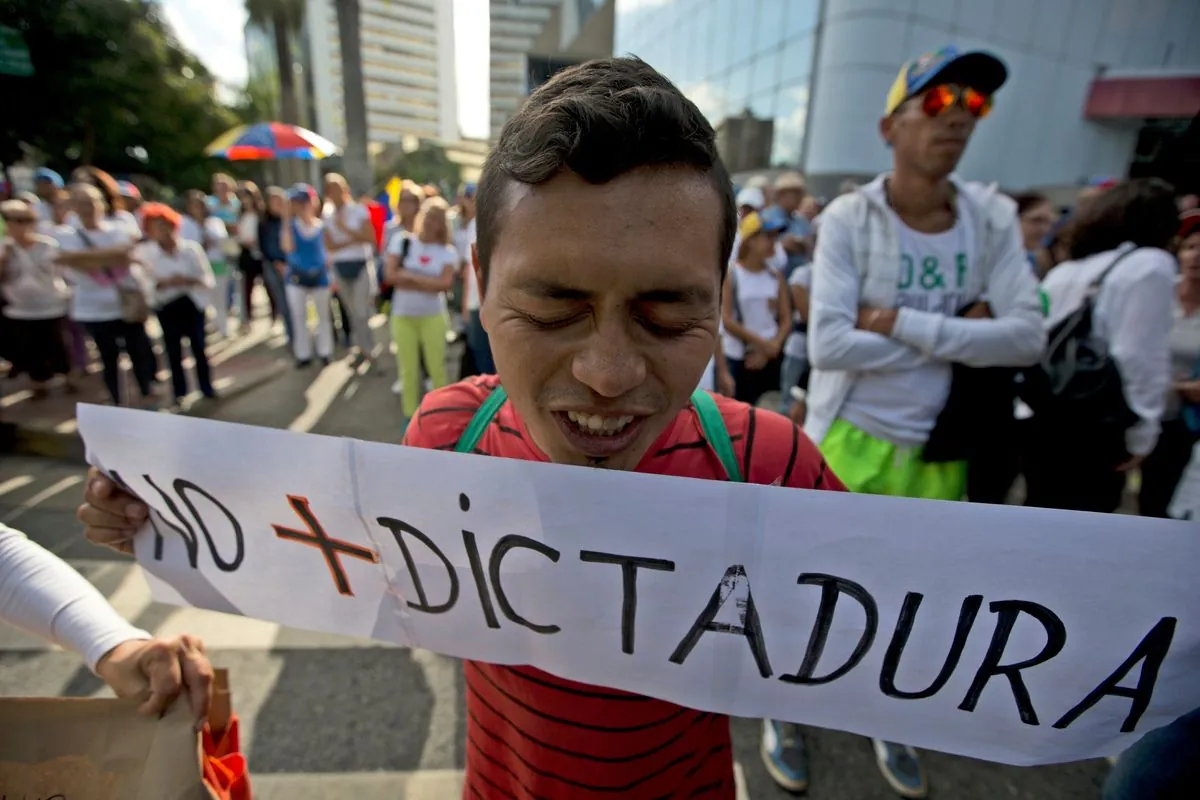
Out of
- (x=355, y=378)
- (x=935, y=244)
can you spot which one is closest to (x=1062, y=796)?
(x=935, y=244)

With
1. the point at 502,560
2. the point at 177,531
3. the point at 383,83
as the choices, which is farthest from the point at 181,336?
the point at 383,83

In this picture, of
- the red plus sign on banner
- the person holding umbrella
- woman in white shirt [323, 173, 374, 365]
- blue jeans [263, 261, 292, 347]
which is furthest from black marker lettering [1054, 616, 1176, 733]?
blue jeans [263, 261, 292, 347]

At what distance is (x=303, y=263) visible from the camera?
6414mm

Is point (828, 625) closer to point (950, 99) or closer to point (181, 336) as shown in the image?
point (950, 99)

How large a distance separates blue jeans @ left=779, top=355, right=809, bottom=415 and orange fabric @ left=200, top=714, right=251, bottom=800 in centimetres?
388

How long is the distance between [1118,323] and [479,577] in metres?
2.66

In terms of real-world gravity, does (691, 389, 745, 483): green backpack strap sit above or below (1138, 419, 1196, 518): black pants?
above

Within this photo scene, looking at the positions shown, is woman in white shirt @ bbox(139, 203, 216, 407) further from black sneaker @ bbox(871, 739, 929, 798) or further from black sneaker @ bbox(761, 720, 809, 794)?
black sneaker @ bbox(871, 739, 929, 798)

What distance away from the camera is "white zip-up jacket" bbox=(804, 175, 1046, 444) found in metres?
1.82

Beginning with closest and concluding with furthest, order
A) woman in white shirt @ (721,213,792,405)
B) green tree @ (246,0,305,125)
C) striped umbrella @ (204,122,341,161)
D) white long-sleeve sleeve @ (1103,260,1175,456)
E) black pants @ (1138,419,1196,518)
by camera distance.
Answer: white long-sleeve sleeve @ (1103,260,1175,456) < black pants @ (1138,419,1196,518) < woman in white shirt @ (721,213,792,405) < striped umbrella @ (204,122,341,161) < green tree @ (246,0,305,125)

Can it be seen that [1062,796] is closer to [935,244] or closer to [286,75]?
[935,244]

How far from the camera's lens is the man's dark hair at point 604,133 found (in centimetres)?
73

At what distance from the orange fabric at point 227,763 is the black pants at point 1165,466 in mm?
3981

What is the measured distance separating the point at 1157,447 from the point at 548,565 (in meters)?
3.62
